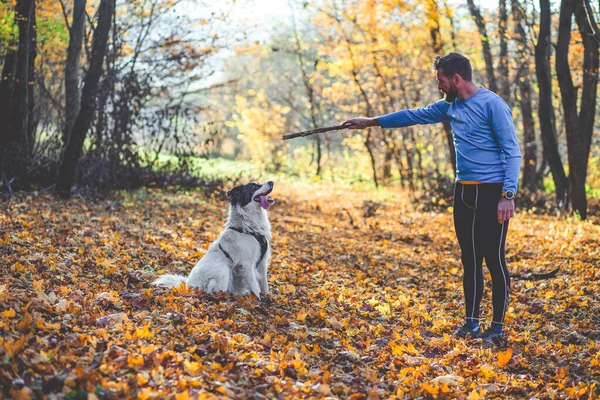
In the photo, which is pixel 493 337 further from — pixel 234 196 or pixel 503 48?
pixel 503 48

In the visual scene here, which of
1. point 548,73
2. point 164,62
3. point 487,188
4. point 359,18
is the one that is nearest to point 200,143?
point 164,62

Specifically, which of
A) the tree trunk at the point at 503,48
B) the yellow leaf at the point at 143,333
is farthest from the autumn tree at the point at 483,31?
the yellow leaf at the point at 143,333

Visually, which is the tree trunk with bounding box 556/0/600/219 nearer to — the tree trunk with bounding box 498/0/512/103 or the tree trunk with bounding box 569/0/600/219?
the tree trunk with bounding box 569/0/600/219

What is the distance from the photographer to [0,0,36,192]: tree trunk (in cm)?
1159

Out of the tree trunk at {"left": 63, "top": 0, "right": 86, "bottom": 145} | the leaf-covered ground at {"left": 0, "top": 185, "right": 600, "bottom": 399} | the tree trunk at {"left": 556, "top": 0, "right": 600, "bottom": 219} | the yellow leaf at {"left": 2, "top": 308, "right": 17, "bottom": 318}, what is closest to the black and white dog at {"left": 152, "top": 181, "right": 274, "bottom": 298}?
the leaf-covered ground at {"left": 0, "top": 185, "right": 600, "bottom": 399}

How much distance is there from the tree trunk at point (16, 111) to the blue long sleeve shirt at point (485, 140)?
31.9 feet

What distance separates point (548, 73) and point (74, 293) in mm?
11795

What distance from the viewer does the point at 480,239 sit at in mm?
5324

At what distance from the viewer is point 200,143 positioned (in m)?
17.2

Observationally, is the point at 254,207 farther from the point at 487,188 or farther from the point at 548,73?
the point at 548,73

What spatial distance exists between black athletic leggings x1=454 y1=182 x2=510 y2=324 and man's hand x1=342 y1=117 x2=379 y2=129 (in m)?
1.08

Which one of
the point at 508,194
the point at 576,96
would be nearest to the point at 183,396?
the point at 508,194

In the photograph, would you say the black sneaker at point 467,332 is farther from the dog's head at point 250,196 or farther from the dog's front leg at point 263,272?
the dog's head at point 250,196

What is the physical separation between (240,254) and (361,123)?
204 centimetres
